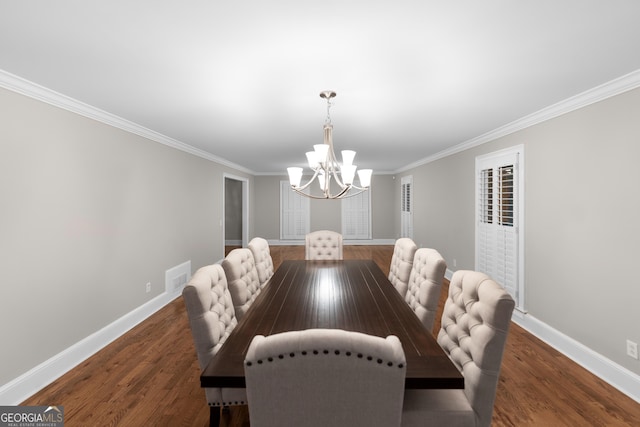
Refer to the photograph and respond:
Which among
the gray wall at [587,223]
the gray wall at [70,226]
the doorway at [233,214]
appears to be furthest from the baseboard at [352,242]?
the gray wall at [587,223]

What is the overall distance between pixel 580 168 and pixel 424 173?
3954 millimetres

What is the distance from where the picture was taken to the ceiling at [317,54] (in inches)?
55.1

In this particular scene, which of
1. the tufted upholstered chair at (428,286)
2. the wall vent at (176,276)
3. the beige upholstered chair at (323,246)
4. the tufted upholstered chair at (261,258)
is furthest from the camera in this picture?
the wall vent at (176,276)

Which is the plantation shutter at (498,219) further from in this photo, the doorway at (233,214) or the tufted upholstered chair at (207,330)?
the doorway at (233,214)

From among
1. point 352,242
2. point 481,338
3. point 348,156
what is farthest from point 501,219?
point 352,242

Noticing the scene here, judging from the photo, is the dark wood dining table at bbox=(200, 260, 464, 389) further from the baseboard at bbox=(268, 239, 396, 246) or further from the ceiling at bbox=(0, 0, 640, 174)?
the baseboard at bbox=(268, 239, 396, 246)

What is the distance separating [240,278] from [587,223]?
9.75 ft

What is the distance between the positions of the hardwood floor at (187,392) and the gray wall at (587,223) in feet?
1.19

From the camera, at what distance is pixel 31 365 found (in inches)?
87.9

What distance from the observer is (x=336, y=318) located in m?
1.70

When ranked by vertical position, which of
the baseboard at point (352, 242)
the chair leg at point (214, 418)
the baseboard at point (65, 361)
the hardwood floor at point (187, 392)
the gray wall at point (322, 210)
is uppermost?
the gray wall at point (322, 210)

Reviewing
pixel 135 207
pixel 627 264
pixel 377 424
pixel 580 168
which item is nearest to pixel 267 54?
pixel 377 424

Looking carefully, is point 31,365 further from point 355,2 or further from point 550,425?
point 550,425

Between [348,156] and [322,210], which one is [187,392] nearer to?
[348,156]
